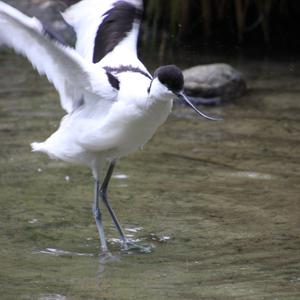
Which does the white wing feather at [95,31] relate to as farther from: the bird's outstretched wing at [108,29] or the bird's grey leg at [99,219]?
the bird's grey leg at [99,219]

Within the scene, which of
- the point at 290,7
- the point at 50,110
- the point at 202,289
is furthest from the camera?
the point at 290,7

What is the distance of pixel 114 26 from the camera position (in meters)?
6.02

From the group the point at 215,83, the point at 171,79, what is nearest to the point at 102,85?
the point at 171,79

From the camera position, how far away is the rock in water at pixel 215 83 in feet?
28.7

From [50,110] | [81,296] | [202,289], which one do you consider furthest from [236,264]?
[50,110]

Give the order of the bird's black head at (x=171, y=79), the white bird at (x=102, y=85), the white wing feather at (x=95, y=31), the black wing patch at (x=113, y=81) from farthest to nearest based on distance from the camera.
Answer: the white wing feather at (x=95, y=31), the black wing patch at (x=113, y=81), the white bird at (x=102, y=85), the bird's black head at (x=171, y=79)

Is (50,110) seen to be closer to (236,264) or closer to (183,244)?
(183,244)

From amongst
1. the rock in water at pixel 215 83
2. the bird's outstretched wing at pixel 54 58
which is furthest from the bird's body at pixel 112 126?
the rock in water at pixel 215 83

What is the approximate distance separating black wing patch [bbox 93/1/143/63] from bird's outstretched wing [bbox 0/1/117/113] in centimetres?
51

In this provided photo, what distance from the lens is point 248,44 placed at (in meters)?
10.9

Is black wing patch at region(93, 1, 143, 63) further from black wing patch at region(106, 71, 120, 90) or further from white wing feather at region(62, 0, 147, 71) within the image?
black wing patch at region(106, 71, 120, 90)

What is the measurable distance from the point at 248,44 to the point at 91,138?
5817 millimetres

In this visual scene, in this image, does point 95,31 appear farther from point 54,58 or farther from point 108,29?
point 54,58

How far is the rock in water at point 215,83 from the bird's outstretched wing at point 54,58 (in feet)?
10.8
